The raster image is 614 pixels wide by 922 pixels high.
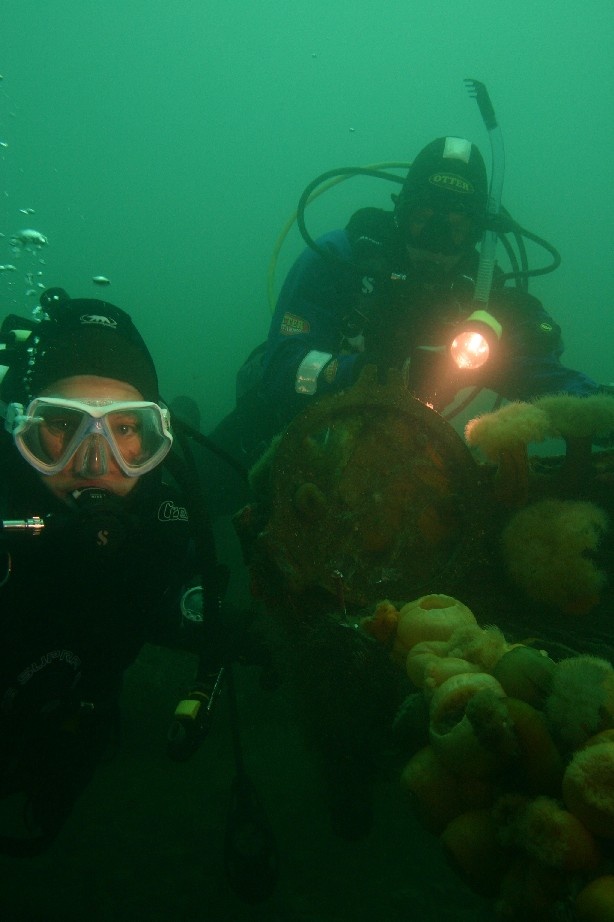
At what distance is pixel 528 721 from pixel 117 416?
250cm

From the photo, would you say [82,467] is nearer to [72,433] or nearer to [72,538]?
[72,433]

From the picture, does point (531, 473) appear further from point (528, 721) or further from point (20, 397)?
point (20, 397)

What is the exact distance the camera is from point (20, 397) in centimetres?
288

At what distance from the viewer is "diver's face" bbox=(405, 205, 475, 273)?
475 centimetres

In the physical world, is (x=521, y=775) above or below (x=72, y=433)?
below

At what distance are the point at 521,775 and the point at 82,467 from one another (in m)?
2.44

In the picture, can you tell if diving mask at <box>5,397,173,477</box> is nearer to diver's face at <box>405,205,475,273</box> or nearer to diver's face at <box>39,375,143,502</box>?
diver's face at <box>39,375,143,502</box>

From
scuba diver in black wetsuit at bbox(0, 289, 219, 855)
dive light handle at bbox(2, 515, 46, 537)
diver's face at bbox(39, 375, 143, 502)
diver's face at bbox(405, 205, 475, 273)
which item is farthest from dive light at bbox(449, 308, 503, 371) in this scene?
dive light handle at bbox(2, 515, 46, 537)

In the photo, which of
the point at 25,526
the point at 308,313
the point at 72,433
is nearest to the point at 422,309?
the point at 308,313

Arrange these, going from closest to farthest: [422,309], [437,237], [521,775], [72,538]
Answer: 1. [521,775]
2. [72,538]
3. [422,309]
4. [437,237]

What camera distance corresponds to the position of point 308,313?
15.2ft

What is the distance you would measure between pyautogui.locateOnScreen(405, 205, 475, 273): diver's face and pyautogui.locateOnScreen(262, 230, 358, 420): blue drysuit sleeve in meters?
0.69

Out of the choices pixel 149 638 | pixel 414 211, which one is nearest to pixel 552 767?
pixel 149 638

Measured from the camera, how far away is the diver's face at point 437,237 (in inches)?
187
